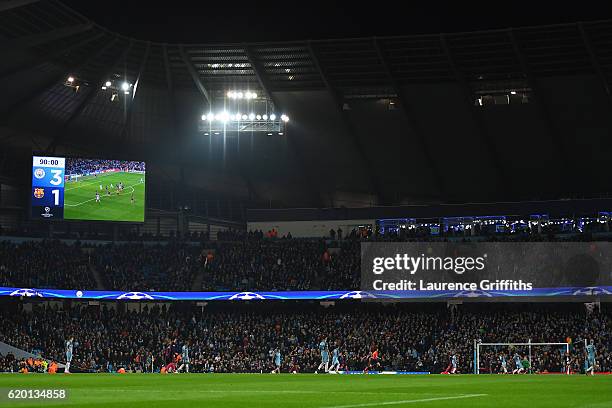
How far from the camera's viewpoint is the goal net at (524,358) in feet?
149

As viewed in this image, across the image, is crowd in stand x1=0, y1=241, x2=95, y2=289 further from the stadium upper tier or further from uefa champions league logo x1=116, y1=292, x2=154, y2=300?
uefa champions league logo x1=116, y1=292, x2=154, y2=300

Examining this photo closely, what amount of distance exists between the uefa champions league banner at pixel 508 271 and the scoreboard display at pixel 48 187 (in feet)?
67.5

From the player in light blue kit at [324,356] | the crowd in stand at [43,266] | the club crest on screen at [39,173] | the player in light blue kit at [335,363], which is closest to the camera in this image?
the player in light blue kit at [324,356]

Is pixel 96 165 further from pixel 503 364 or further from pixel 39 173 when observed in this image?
pixel 503 364

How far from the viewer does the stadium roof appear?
4969 centimetres

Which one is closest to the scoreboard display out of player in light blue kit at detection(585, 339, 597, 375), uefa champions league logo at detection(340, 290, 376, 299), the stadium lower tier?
the stadium lower tier

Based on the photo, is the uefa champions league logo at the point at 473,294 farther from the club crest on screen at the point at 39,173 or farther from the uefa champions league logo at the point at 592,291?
the club crest on screen at the point at 39,173

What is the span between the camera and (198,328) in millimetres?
54625

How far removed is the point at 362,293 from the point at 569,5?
20.5 meters

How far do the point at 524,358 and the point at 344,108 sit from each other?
19.9 meters

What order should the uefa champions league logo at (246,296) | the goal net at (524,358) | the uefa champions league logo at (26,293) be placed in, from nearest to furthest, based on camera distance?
the goal net at (524,358) → the uefa champions league logo at (26,293) → the uefa champions league logo at (246,296)

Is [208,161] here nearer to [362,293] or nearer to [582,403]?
[362,293]

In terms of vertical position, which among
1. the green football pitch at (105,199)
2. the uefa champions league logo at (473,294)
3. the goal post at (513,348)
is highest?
the green football pitch at (105,199)

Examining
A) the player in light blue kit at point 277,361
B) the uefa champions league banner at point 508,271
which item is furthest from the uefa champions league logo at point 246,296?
the uefa champions league banner at point 508,271
